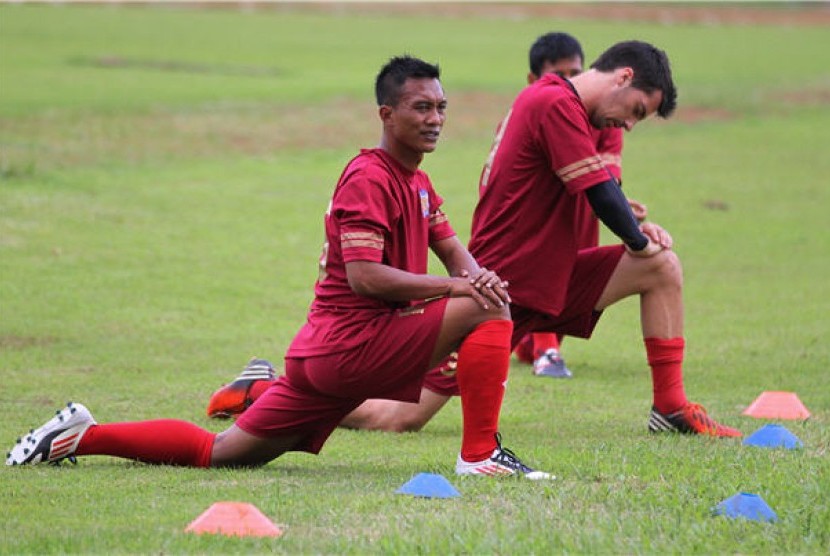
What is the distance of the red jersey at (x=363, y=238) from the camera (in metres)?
6.30

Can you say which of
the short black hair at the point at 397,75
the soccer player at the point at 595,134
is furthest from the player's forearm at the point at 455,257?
the soccer player at the point at 595,134

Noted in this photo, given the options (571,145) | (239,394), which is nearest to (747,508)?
(571,145)

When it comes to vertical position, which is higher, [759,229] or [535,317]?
[535,317]

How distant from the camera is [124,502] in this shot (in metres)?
5.85

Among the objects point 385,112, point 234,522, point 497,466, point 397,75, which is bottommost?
point 497,466

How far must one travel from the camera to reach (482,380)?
6.41 metres

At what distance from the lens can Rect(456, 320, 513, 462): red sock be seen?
6402 millimetres

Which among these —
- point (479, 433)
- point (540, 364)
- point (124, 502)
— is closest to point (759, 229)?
point (540, 364)

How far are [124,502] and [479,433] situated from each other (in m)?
1.56

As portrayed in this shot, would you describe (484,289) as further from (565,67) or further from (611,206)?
(565,67)

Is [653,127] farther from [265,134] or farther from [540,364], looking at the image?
[540,364]

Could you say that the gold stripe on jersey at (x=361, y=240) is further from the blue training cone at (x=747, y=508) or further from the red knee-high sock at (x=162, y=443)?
the blue training cone at (x=747, y=508)

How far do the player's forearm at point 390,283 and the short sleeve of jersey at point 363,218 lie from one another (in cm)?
4

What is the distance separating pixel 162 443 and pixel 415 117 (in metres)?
1.88
